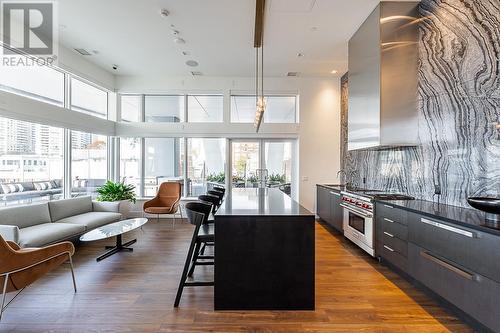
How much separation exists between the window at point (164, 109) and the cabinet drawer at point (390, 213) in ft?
16.9

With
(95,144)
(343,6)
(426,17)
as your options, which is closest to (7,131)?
(95,144)

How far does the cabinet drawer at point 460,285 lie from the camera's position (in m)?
1.86

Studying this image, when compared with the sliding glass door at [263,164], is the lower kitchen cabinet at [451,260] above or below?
below

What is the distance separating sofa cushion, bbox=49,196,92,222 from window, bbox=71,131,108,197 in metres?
0.58

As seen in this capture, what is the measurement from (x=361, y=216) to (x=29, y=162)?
5.59 meters

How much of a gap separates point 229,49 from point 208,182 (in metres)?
3.41

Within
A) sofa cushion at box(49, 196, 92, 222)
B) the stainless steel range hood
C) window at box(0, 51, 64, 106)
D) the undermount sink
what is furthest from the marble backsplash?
window at box(0, 51, 64, 106)

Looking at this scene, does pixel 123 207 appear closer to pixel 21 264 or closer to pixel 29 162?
pixel 29 162

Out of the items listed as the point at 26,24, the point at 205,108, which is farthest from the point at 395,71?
the point at 26,24

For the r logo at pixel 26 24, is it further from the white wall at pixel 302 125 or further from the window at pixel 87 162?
the white wall at pixel 302 125

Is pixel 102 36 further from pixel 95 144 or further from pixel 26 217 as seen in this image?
pixel 26 217

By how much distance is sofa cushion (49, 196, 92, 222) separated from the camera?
4.25m

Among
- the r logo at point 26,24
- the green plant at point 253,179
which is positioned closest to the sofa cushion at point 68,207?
the r logo at point 26,24

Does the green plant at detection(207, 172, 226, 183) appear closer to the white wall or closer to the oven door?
the white wall
